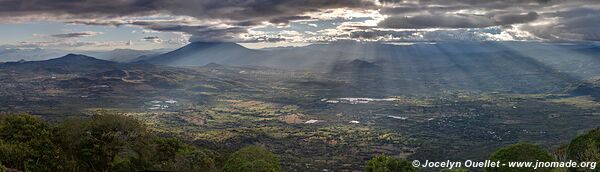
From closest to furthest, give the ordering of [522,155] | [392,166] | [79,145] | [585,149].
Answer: [522,155]
[392,166]
[585,149]
[79,145]

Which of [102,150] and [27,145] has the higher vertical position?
[27,145]

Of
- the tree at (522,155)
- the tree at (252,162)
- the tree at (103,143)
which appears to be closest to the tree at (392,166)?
the tree at (522,155)

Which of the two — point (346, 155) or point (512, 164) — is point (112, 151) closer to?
point (512, 164)

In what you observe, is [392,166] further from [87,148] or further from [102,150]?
[87,148]

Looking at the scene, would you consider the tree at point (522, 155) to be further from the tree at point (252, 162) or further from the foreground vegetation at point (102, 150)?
the tree at point (252, 162)

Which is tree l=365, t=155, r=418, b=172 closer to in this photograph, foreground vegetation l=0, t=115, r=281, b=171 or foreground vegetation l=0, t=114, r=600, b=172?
foreground vegetation l=0, t=114, r=600, b=172

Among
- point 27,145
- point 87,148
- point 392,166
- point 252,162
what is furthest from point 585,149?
point 27,145
